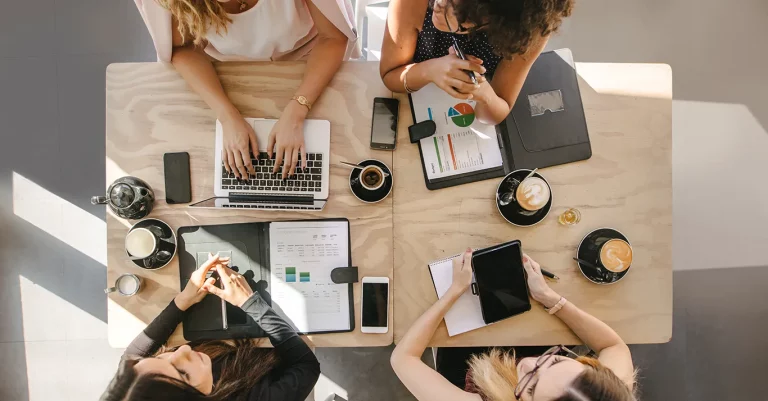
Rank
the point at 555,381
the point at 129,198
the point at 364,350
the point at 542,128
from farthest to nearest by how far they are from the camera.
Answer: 1. the point at 364,350
2. the point at 542,128
3. the point at 129,198
4. the point at 555,381

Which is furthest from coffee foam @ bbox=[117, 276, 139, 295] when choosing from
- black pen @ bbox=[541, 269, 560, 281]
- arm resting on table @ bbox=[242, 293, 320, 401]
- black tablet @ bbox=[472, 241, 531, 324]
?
black pen @ bbox=[541, 269, 560, 281]

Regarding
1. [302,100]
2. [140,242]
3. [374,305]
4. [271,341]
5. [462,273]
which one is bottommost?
[271,341]

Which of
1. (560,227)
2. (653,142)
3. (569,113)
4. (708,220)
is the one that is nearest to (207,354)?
(560,227)

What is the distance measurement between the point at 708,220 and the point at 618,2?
118 cm

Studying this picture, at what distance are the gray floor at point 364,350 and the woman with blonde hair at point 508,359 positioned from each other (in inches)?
31.0

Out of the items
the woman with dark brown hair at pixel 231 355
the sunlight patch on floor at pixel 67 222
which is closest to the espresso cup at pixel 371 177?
the woman with dark brown hair at pixel 231 355

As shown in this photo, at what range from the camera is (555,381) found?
1189 millimetres

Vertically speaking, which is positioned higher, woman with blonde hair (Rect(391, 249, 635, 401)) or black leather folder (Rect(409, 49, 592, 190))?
black leather folder (Rect(409, 49, 592, 190))

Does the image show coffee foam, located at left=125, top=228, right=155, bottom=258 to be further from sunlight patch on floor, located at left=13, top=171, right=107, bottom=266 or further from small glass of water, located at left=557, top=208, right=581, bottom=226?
small glass of water, located at left=557, top=208, right=581, bottom=226

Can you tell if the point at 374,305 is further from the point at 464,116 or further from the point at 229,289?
the point at 464,116

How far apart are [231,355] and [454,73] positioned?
109 centimetres

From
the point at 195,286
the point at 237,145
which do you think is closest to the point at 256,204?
the point at 237,145

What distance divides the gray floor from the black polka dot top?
0.96m

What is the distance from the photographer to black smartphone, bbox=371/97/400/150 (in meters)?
1.41
